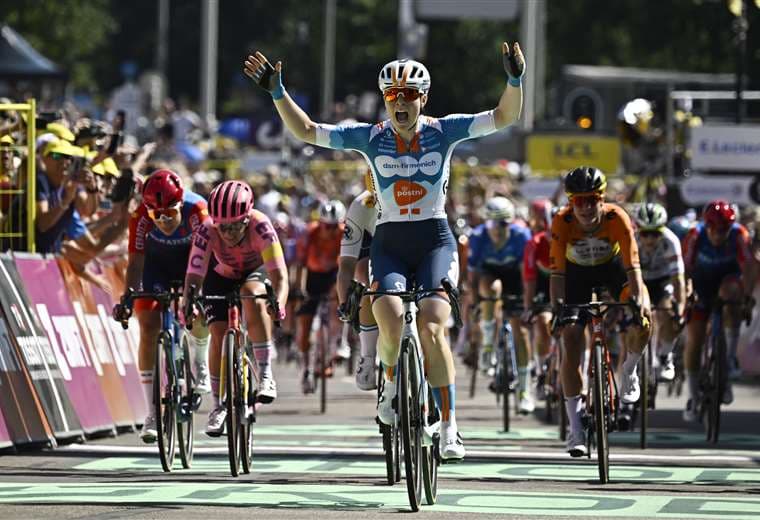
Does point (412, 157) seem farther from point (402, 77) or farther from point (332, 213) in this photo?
point (332, 213)

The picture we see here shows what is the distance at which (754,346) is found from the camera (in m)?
24.2

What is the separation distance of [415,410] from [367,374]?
1.85 metres

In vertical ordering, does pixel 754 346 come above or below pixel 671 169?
below

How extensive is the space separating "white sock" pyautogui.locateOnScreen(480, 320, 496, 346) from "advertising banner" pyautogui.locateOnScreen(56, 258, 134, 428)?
5004 millimetres

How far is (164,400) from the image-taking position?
1375 cm

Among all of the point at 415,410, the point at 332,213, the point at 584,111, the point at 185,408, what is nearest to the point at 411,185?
the point at 415,410

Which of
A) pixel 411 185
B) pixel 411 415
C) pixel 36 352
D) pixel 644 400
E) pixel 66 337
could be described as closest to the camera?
pixel 411 415

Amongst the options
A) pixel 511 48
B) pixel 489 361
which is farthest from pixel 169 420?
pixel 489 361

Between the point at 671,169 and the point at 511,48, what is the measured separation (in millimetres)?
19086

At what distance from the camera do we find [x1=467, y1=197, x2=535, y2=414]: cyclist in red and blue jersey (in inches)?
821

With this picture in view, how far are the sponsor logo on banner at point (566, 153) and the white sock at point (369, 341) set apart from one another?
23.7 metres

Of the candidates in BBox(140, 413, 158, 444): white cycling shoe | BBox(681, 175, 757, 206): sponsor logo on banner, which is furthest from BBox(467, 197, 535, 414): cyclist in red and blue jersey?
BBox(681, 175, 757, 206): sponsor logo on banner

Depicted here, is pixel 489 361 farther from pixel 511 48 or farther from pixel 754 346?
pixel 511 48

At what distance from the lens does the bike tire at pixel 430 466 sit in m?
11.6
